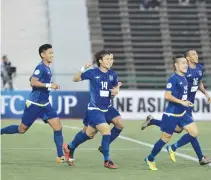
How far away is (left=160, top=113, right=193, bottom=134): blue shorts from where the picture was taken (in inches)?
436

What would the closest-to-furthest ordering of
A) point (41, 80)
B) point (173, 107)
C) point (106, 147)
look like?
point (106, 147)
point (173, 107)
point (41, 80)

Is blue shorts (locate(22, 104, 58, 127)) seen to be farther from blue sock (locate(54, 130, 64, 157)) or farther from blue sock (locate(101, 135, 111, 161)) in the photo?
blue sock (locate(101, 135, 111, 161))

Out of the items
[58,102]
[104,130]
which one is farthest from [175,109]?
[58,102]

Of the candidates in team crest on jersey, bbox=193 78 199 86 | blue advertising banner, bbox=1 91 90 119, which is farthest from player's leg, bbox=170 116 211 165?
blue advertising banner, bbox=1 91 90 119

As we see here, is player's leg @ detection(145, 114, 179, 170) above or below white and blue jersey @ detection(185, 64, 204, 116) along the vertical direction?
below

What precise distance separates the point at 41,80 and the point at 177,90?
6.81 ft

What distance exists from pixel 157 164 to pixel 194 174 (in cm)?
131

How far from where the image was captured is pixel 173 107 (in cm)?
1116

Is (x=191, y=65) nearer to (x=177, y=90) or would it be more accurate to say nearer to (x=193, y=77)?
(x=193, y=77)

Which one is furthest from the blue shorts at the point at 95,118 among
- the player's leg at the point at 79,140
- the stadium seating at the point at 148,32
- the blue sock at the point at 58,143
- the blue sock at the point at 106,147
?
the stadium seating at the point at 148,32

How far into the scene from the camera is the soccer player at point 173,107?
435 inches

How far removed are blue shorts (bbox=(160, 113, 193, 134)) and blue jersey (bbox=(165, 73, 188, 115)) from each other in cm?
9

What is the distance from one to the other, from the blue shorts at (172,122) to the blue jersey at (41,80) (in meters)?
1.89

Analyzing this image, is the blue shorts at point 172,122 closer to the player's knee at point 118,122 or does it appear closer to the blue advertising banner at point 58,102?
the player's knee at point 118,122
